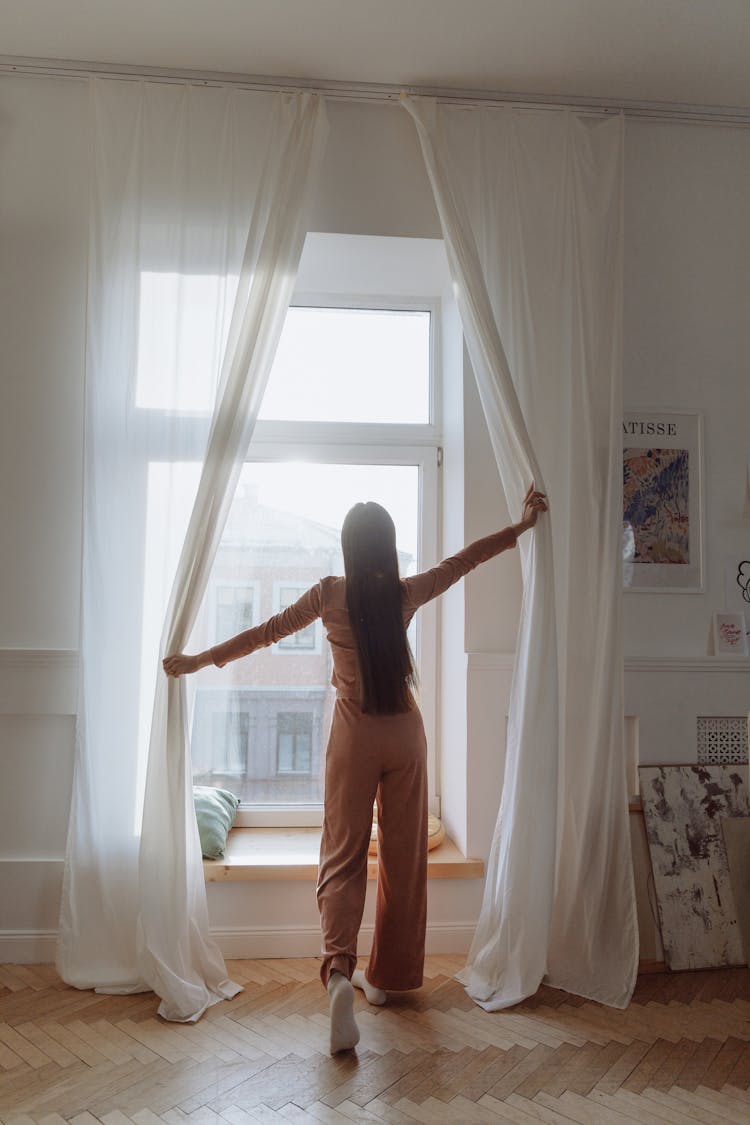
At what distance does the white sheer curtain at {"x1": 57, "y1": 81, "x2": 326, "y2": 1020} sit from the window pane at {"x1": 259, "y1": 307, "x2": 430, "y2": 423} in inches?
26.6

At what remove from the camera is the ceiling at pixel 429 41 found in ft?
9.12

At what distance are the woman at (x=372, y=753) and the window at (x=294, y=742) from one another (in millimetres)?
888

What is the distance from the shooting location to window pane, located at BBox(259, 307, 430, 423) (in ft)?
11.8

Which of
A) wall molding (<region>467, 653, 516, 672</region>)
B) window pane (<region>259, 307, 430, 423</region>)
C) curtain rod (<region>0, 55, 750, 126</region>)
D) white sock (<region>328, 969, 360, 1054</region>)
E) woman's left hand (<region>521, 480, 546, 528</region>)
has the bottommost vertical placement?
white sock (<region>328, 969, 360, 1054</region>)

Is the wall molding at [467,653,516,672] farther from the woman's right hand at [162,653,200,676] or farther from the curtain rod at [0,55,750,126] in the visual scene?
the curtain rod at [0,55,750,126]

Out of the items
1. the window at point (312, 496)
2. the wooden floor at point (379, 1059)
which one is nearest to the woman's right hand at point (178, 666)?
the window at point (312, 496)

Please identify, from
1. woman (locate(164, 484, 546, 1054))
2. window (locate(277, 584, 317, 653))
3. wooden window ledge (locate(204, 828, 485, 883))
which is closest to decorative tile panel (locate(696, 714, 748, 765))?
wooden window ledge (locate(204, 828, 485, 883))

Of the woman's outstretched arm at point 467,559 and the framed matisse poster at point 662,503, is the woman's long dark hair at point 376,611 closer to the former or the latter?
the woman's outstretched arm at point 467,559

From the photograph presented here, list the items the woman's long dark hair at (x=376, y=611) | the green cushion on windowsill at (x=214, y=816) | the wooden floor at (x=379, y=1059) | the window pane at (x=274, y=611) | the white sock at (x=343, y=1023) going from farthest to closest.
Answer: the window pane at (x=274, y=611), the green cushion on windowsill at (x=214, y=816), the woman's long dark hair at (x=376, y=611), the white sock at (x=343, y=1023), the wooden floor at (x=379, y=1059)

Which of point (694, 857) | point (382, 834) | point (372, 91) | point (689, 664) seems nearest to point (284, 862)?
point (382, 834)

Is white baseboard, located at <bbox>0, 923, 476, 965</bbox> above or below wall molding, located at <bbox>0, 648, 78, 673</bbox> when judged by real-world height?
below

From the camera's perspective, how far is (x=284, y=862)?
296 cm

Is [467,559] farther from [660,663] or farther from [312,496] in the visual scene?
[312,496]

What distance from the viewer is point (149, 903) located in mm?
2609
